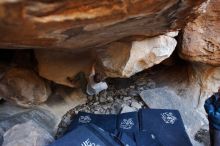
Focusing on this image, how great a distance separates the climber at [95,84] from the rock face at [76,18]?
0.41m

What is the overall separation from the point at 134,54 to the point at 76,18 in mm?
520

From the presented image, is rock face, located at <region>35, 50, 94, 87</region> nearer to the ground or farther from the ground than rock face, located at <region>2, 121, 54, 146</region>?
farther from the ground

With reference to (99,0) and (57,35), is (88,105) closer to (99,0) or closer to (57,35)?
(57,35)

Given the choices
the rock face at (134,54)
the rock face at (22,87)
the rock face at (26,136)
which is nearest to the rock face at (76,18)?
the rock face at (134,54)

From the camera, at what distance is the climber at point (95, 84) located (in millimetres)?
1385

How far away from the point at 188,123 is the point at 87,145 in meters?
0.60

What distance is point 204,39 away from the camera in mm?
1416

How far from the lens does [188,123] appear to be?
5.05 feet

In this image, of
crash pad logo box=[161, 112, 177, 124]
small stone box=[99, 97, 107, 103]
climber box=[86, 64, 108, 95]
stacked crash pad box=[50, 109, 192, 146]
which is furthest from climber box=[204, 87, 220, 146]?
small stone box=[99, 97, 107, 103]

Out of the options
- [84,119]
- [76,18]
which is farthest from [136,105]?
[76,18]

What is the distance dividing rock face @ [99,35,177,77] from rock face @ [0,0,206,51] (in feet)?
0.70

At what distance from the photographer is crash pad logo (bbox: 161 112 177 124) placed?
145 cm

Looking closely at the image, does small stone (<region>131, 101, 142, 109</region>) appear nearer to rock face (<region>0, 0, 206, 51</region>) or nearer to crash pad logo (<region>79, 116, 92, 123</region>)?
crash pad logo (<region>79, 116, 92, 123</region>)

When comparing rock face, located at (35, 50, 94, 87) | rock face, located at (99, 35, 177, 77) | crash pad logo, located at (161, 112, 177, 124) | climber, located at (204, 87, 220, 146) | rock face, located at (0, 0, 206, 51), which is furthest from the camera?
crash pad logo, located at (161, 112, 177, 124)
